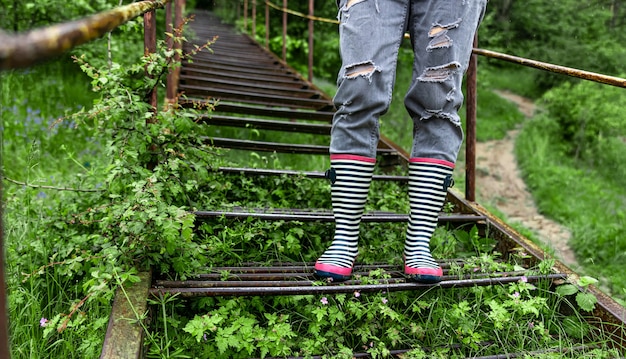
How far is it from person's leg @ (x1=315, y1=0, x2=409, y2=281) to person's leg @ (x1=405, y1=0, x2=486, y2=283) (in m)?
0.11

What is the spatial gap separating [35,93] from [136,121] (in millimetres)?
2911

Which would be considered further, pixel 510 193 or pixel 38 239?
pixel 510 193

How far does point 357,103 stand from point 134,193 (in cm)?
74

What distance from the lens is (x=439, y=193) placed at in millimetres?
1592

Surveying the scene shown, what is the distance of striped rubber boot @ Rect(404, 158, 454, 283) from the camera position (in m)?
1.58

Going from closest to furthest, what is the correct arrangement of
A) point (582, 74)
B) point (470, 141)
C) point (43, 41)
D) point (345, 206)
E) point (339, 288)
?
1. point (43, 41)
2. point (339, 288)
3. point (345, 206)
4. point (582, 74)
5. point (470, 141)

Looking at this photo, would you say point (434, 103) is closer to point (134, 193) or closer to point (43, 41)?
point (134, 193)

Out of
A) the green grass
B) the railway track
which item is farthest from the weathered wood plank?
Result: the green grass

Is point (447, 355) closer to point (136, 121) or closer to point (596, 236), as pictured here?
point (136, 121)

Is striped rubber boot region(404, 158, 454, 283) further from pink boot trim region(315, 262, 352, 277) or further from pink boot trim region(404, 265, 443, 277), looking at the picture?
pink boot trim region(315, 262, 352, 277)

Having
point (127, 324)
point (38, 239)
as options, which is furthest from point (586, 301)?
point (38, 239)

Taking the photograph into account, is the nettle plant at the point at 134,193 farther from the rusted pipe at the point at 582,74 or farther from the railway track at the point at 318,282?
the rusted pipe at the point at 582,74

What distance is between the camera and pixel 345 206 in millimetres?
1577

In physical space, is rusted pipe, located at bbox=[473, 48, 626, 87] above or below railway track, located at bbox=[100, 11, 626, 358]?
above
